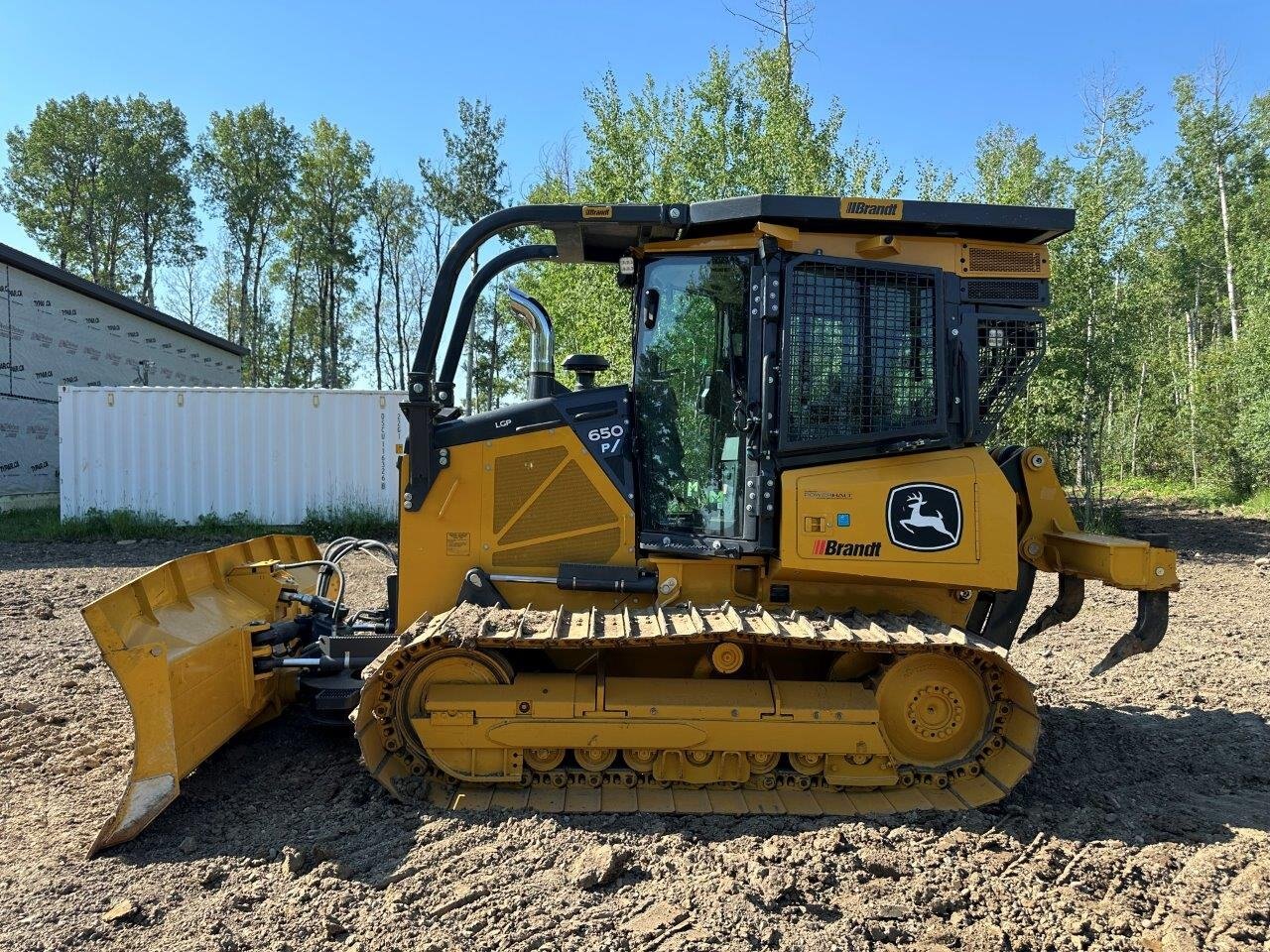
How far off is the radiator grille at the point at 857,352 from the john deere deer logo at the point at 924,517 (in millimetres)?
337

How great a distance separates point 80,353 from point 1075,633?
936 inches

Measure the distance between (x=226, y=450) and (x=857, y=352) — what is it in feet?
47.5

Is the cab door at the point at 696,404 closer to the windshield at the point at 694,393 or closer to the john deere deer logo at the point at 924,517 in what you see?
the windshield at the point at 694,393

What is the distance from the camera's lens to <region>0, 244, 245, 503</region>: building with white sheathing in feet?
61.2

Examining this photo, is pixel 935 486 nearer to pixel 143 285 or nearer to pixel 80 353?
pixel 80 353

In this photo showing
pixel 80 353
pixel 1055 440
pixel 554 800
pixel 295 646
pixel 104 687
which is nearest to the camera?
pixel 554 800

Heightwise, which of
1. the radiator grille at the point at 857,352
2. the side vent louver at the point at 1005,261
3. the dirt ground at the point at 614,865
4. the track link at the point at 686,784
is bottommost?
the dirt ground at the point at 614,865

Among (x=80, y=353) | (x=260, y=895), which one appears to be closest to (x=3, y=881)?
(x=260, y=895)

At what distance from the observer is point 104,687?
5.83 m

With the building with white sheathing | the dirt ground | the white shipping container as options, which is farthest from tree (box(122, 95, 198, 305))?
the dirt ground

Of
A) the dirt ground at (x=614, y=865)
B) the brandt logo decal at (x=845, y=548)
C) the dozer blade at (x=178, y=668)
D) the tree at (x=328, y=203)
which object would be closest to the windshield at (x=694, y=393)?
the brandt logo decal at (x=845, y=548)

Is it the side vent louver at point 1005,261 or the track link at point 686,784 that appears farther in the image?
the side vent louver at point 1005,261

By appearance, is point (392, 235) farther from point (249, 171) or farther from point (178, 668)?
point (178, 668)

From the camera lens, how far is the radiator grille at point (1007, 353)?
4188 mm
